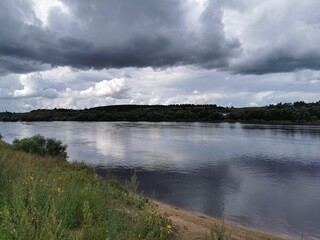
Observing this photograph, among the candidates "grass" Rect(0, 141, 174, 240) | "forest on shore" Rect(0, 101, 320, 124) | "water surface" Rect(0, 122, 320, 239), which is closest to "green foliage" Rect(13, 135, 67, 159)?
"water surface" Rect(0, 122, 320, 239)

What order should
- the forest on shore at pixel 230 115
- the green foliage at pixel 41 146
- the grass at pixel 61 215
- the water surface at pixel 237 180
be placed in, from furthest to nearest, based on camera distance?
the forest on shore at pixel 230 115
the green foliage at pixel 41 146
the water surface at pixel 237 180
the grass at pixel 61 215

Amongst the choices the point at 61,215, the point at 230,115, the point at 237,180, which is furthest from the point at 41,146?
the point at 230,115

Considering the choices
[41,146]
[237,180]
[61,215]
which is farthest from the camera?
[41,146]

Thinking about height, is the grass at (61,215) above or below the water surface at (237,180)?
above

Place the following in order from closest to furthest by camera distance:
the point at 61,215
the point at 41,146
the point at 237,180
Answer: the point at 61,215, the point at 237,180, the point at 41,146

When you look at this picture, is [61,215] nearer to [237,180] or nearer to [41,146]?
[237,180]

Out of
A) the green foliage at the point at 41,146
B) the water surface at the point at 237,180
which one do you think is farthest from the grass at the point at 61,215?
the green foliage at the point at 41,146

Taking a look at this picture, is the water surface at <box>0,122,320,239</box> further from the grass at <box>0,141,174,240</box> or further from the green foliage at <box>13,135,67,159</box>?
the grass at <box>0,141,174,240</box>

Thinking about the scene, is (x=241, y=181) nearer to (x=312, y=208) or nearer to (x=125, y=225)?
(x=312, y=208)

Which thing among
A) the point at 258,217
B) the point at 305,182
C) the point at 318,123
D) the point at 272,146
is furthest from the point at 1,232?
the point at 318,123

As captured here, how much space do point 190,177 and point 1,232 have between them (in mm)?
27187

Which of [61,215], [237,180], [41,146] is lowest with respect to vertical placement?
[237,180]

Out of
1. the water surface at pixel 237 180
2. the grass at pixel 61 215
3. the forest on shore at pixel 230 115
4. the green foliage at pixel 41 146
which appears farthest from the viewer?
the forest on shore at pixel 230 115

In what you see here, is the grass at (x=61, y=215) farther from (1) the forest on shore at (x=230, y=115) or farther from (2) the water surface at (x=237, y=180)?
(1) the forest on shore at (x=230, y=115)
